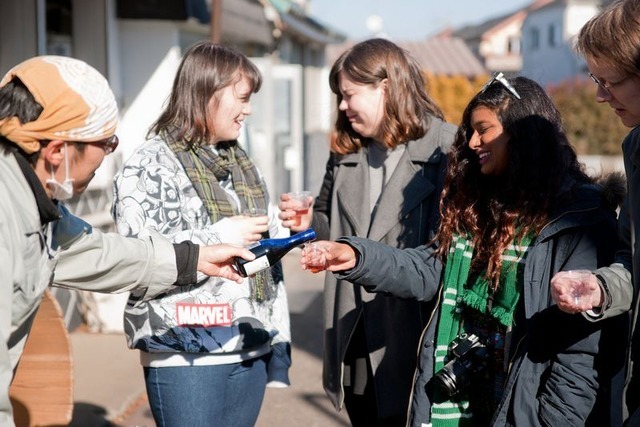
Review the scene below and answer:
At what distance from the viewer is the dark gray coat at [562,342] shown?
279 centimetres

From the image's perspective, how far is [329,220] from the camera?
13.3 feet

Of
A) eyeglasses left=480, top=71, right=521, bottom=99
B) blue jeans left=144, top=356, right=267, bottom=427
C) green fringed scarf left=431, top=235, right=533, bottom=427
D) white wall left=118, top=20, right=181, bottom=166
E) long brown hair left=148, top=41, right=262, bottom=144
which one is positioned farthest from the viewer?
white wall left=118, top=20, right=181, bottom=166

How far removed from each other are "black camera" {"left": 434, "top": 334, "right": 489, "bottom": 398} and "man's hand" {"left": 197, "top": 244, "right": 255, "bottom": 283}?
0.74m

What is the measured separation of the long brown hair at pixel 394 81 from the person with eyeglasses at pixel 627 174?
3.40 ft

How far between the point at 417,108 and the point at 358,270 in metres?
0.89

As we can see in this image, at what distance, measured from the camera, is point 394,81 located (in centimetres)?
375

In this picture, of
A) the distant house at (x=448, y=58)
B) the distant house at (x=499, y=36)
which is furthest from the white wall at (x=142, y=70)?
the distant house at (x=499, y=36)

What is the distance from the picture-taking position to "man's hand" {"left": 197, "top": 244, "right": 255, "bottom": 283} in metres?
3.02

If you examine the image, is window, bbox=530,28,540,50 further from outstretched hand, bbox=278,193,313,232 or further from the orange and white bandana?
the orange and white bandana

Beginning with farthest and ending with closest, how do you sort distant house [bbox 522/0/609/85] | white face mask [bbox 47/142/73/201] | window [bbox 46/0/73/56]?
1. distant house [bbox 522/0/609/85]
2. window [bbox 46/0/73/56]
3. white face mask [bbox 47/142/73/201]

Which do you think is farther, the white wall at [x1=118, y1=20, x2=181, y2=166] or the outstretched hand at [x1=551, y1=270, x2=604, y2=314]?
the white wall at [x1=118, y1=20, x2=181, y2=166]

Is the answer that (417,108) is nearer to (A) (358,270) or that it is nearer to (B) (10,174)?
(A) (358,270)

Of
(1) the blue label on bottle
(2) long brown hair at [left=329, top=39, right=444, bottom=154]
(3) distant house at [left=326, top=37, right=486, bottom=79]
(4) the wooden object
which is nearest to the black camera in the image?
(1) the blue label on bottle

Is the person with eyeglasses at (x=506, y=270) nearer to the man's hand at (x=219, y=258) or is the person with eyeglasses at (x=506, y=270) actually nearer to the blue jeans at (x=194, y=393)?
the man's hand at (x=219, y=258)
